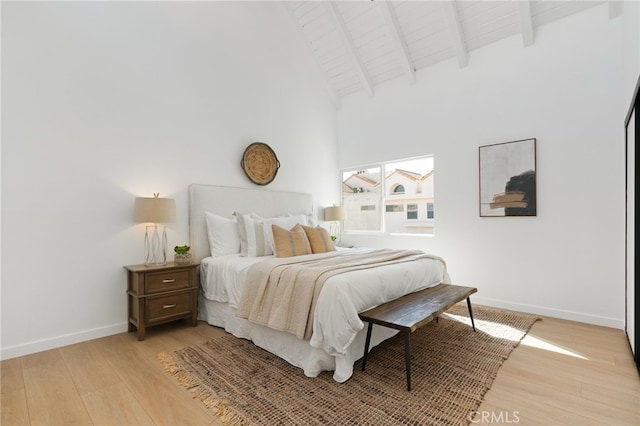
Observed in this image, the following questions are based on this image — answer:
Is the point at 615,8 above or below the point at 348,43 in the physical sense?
below

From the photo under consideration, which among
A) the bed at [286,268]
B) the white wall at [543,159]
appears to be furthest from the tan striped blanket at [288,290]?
the white wall at [543,159]

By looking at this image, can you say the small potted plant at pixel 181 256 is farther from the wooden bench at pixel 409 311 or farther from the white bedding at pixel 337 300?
the wooden bench at pixel 409 311

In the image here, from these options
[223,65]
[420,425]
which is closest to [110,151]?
[223,65]

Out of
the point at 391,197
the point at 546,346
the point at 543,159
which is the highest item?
the point at 543,159

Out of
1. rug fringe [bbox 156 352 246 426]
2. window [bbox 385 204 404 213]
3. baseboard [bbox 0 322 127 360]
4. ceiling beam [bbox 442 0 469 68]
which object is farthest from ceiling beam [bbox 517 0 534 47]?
baseboard [bbox 0 322 127 360]

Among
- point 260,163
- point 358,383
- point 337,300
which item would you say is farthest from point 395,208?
point 358,383

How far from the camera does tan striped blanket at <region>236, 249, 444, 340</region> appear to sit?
7.09ft

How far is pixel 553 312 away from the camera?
132 inches

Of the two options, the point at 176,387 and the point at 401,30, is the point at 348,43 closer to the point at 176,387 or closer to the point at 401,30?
the point at 401,30

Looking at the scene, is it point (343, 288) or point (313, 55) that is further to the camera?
point (313, 55)

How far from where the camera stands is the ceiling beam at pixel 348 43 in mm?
4223

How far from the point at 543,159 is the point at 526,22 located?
1492 millimetres

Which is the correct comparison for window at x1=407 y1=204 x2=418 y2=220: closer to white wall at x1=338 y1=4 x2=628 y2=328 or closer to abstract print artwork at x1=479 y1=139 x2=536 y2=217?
white wall at x1=338 y1=4 x2=628 y2=328

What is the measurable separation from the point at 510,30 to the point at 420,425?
4155 millimetres
